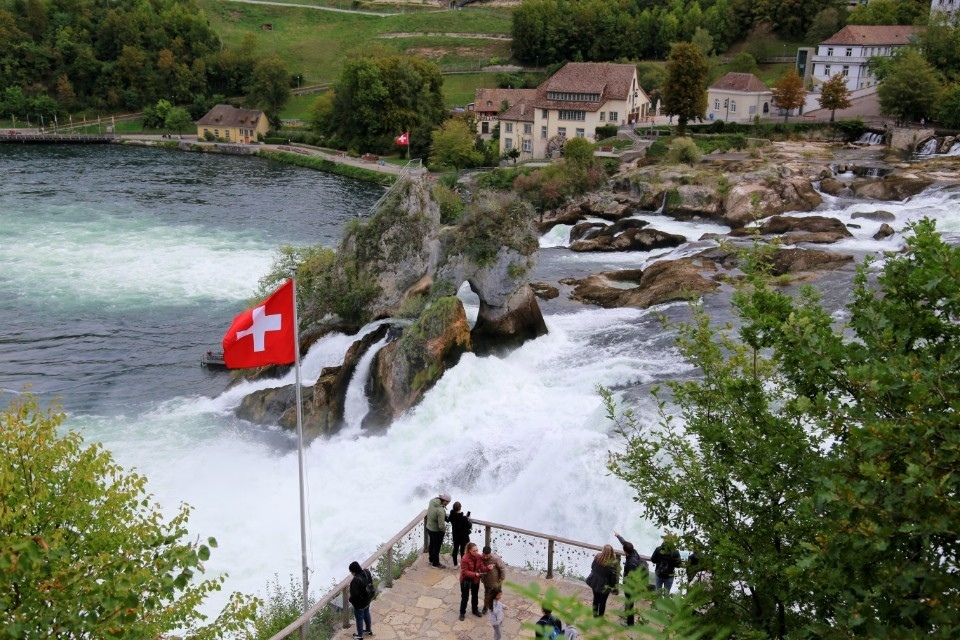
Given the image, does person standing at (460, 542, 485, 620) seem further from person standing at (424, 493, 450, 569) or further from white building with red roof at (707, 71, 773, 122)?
white building with red roof at (707, 71, 773, 122)

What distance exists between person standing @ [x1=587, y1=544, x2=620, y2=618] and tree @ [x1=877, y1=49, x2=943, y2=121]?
77.5 meters

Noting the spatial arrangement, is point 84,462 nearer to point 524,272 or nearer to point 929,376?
point 929,376

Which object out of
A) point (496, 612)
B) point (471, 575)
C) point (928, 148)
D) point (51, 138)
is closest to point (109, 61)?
point (51, 138)

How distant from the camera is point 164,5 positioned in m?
148

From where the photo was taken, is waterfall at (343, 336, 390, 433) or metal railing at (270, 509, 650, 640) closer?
metal railing at (270, 509, 650, 640)

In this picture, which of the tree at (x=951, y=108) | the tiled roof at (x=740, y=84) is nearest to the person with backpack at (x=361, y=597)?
the tree at (x=951, y=108)

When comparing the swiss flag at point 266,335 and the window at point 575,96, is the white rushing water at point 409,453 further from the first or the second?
the window at point 575,96

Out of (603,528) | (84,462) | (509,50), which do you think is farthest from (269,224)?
(509,50)

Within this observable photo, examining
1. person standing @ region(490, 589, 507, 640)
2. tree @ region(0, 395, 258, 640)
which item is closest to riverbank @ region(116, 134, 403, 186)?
person standing @ region(490, 589, 507, 640)

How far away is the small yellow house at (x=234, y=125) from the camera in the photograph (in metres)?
122

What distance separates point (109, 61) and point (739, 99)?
96.8 meters

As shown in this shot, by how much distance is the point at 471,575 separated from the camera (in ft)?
56.6

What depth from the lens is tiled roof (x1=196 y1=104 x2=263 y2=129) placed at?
12306 cm

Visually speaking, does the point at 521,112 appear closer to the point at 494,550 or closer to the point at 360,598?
the point at 494,550
